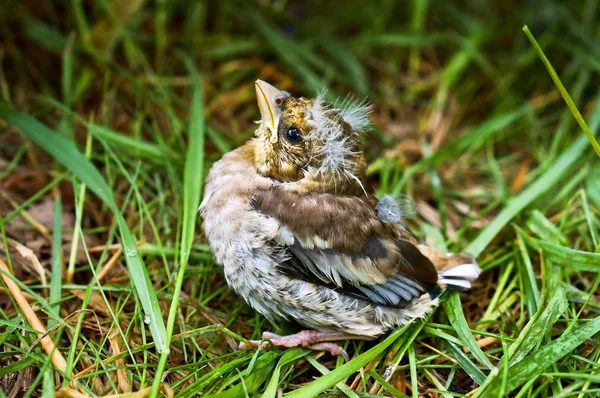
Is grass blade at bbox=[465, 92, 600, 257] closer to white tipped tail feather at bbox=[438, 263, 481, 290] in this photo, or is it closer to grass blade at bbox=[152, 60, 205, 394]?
Result: white tipped tail feather at bbox=[438, 263, 481, 290]

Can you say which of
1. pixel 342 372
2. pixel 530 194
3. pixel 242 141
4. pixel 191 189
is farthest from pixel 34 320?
pixel 530 194

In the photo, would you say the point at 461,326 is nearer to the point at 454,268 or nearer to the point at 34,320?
the point at 454,268

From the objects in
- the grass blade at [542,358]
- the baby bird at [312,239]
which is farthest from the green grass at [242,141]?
the baby bird at [312,239]

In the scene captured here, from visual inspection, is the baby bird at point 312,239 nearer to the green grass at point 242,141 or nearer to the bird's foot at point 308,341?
the bird's foot at point 308,341

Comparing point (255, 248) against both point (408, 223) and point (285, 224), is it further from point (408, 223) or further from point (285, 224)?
point (408, 223)

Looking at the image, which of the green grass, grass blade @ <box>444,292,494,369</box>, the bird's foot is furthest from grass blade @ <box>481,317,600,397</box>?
the bird's foot
